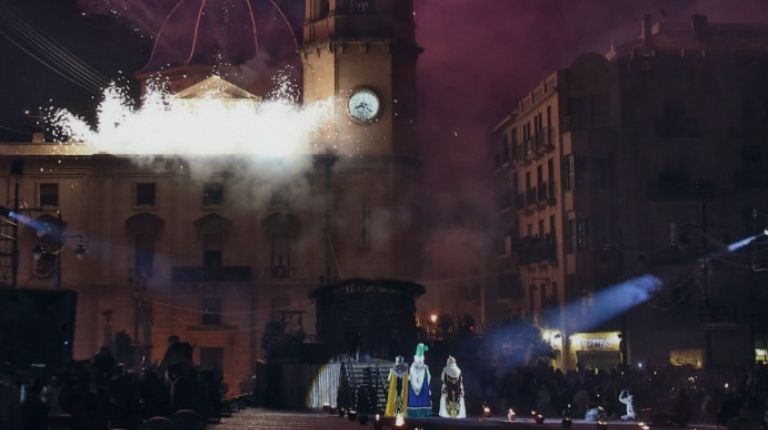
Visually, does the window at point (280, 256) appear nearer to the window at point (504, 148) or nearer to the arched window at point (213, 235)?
the arched window at point (213, 235)

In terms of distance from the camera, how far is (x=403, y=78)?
59688 millimetres

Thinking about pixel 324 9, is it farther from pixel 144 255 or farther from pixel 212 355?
pixel 212 355

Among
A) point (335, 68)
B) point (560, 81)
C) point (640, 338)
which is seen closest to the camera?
point (640, 338)

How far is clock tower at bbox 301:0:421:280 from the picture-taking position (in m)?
58.6

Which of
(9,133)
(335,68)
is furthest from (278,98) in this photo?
(9,133)

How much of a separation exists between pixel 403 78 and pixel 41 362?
43.2m

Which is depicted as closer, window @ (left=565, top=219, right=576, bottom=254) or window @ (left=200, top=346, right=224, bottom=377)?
window @ (left=565, top=219, right=576, bottom=254)

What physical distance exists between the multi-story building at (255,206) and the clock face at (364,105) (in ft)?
0.20

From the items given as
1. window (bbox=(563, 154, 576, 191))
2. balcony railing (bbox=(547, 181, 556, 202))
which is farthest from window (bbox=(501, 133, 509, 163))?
window (bbox=(563, 154, 576, 191))

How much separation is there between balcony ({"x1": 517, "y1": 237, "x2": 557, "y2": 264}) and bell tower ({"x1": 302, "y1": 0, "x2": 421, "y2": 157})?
7.89 meters

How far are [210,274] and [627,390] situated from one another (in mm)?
34087

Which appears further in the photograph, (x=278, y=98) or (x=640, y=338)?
(x=278, y=98)

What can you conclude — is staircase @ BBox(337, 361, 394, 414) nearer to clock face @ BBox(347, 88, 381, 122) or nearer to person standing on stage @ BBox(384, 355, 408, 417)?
person standing on stage @ BBox(384, 355, 408, 417)

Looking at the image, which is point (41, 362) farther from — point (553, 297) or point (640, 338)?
point (553, 297)
